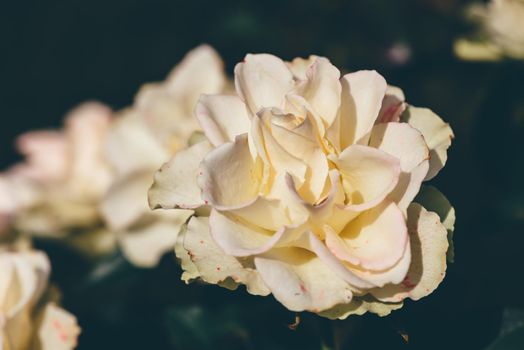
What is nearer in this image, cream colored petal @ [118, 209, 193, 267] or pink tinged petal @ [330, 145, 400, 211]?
pink tinged petal @ [330, 145, 400, 211]

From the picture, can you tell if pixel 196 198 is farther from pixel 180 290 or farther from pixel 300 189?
pixel 180 290

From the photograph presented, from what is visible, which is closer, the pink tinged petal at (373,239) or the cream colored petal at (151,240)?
the pink tinged petal at (373,239)

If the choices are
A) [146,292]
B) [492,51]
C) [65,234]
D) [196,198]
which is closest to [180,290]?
[146,292]

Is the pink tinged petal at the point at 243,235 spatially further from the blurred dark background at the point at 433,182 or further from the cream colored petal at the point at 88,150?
the cream colored petal at the point at 88,150

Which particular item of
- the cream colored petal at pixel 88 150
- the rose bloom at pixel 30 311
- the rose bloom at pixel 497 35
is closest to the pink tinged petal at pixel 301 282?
the rose bloom at pixel 30 311

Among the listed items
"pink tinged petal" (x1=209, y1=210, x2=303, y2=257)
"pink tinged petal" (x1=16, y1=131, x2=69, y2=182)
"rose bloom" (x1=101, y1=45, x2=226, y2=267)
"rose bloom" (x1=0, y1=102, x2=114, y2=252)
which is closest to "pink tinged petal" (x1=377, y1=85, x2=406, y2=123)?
"pink tinged petal" (x1=209, y1=210, x2=303, y2=257)

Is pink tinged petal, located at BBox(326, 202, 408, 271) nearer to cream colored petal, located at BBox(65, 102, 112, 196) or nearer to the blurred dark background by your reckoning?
the blurred dark background
